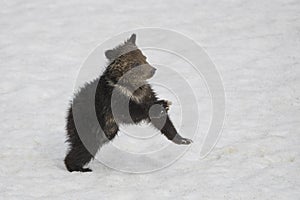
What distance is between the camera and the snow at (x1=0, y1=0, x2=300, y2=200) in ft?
18.5

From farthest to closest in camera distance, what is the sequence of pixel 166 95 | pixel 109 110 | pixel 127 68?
pixel 166 95 < pixel 127 68 < pixel 109 110

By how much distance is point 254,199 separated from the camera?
5258 mm

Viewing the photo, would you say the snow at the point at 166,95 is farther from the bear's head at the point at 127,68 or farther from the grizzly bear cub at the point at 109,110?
the bear's head at the point at 127,68

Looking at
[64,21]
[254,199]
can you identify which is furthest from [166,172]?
[64,21]

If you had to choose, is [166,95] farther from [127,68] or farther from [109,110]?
[109,110]

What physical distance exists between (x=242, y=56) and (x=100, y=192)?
4.43m

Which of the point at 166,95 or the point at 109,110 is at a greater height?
the point at 109,110

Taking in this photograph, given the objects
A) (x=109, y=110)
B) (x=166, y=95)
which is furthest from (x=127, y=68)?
(x=166, y=95)

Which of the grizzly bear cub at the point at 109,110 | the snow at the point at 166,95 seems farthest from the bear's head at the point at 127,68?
the snow at the point at 166,95

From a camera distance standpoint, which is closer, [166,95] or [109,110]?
[109,110]

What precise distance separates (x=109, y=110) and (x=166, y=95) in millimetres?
A: 2336

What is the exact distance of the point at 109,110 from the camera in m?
6.01

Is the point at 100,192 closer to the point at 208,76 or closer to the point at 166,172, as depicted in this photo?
the point at 166,172

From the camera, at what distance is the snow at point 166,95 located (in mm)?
5645
